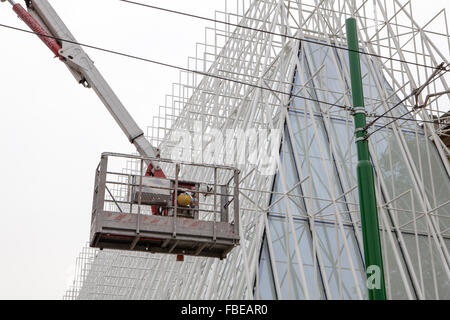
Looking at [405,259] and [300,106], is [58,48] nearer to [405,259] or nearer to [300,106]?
[300,106]

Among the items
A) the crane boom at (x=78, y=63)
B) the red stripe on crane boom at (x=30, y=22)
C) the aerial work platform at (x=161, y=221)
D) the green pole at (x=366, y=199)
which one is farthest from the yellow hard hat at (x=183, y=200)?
the red stripe on crane boom at (x=30, y=22)

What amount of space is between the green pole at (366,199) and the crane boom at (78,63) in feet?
24.6

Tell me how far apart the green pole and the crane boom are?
7.49 meters

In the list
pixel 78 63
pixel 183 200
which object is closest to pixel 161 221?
pixel 183 200

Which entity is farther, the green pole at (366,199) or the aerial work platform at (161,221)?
the aerial work platform at (161,221)

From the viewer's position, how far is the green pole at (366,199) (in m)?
13.4

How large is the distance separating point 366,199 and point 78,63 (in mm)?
10149

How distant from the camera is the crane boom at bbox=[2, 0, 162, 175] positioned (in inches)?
822

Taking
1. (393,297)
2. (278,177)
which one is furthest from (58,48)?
(393,297)

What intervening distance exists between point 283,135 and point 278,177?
1804 millimetres

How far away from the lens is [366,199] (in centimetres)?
1409

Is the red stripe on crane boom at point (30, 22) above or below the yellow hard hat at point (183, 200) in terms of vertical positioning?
above

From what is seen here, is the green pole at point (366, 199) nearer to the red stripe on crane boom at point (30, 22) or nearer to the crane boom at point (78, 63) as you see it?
the crane boom at point (78, 63)
